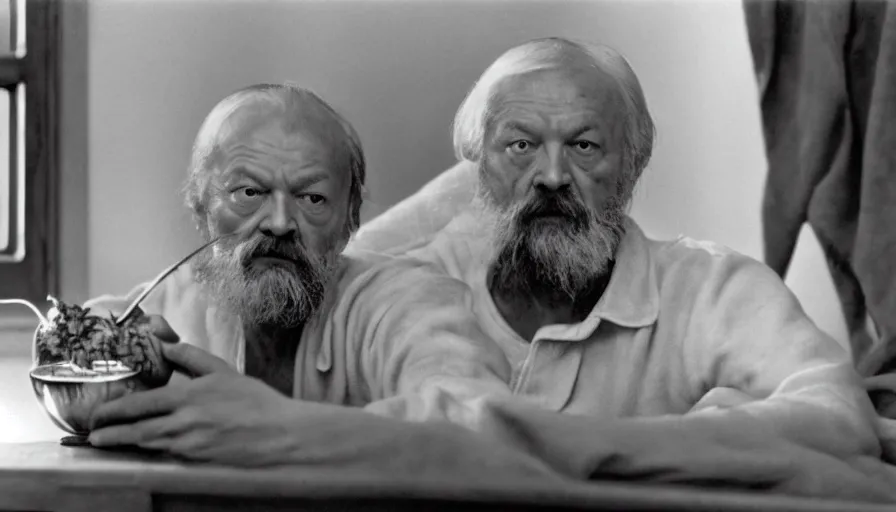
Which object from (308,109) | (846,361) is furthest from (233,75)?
(846,361)

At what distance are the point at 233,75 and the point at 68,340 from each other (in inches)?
14.3

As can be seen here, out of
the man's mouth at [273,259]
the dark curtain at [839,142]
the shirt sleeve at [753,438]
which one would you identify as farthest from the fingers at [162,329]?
the dark curtain at [839,142]

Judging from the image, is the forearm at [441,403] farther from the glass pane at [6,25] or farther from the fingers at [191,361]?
the glass pane at [6,25]

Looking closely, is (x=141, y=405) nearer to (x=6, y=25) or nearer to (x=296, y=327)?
(x=296, y=327)

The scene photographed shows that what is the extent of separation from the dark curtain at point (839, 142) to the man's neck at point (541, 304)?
0.24m

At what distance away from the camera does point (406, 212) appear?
139 cm

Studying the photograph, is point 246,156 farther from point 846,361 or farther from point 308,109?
point 846,361

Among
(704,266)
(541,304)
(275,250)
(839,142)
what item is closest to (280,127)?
(275,250)

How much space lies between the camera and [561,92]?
4.12 feet

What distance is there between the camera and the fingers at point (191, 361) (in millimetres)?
1214

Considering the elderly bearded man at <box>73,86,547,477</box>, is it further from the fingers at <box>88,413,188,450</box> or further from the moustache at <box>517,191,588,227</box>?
the moustache at <box>517,191,588,227</box>

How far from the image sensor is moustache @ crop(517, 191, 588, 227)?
4.16 feet

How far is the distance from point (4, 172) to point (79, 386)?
0.31 m

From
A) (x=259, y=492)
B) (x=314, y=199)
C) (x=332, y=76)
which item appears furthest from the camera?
(x=332, y=76)
